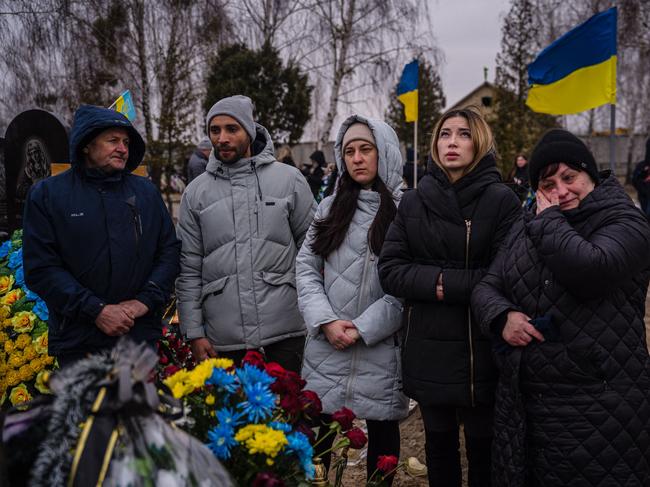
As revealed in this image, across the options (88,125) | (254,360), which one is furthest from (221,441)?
(88,125)

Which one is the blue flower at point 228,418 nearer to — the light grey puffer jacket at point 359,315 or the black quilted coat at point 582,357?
the black quilted coat at point 582,357

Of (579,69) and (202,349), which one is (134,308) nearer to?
(202,349)

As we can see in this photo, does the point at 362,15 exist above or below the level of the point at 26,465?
above

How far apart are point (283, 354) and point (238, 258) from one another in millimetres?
523

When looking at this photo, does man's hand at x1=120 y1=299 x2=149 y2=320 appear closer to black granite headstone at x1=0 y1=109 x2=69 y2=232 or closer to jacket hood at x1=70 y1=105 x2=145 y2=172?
jacket hood at x1=70 y1=105 x2=145 y2=172

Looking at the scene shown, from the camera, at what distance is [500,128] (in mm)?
19359

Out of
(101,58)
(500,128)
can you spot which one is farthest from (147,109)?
(500,128)

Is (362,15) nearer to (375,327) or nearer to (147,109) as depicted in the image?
(147,109)

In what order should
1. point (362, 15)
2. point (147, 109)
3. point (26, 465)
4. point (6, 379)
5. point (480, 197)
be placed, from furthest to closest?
point (362, 15) < point (147, 109) < point (6, 379) < point (480, 197) < point (26, 465)

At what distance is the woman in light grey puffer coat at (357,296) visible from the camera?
2.75 meters

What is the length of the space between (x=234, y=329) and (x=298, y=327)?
0.32 meters

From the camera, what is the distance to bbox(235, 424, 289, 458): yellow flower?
57.2 inches

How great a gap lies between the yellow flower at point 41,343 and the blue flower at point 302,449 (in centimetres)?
259

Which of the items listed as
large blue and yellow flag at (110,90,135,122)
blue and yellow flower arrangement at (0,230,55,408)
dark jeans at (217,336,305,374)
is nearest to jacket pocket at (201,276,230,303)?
dark jeans at (217,336,305,374)
